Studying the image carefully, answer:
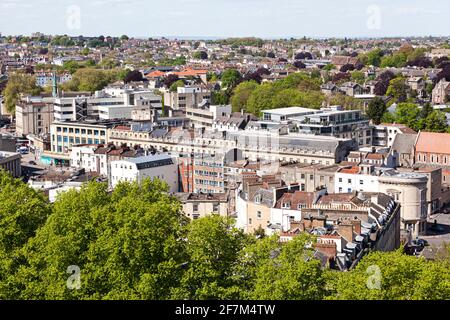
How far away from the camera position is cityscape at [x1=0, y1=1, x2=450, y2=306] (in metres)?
18.0

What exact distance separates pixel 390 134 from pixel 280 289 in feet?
135

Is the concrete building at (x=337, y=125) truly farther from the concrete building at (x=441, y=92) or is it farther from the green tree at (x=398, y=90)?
the concrete building at (x=441, y=92)

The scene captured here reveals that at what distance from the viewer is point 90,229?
2036 centimetres

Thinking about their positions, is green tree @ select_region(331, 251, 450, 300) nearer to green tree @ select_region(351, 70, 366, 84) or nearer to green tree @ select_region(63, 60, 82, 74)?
green tree @ select_region(351, 70, 366, 84)

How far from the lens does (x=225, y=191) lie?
42.1m

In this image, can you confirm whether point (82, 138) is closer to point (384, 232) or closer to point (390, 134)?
point (390, 134)

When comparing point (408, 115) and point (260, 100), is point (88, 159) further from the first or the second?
point (408, 115)

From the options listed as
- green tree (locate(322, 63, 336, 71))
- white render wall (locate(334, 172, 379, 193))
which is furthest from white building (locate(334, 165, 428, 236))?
green tree (locate(322, 63, 336, 71))

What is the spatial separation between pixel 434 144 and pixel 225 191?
584 inches

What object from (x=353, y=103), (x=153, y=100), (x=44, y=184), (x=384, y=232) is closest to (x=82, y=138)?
(x=153, y=100)

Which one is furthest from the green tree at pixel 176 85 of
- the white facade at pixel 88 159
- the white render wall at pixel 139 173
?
the white render wall at pixel 139 173

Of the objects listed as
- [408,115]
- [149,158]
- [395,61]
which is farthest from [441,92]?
[149,158]

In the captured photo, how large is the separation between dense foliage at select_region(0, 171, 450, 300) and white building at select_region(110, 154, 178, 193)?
20803mm

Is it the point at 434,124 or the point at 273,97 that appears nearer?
the point at 434,124
